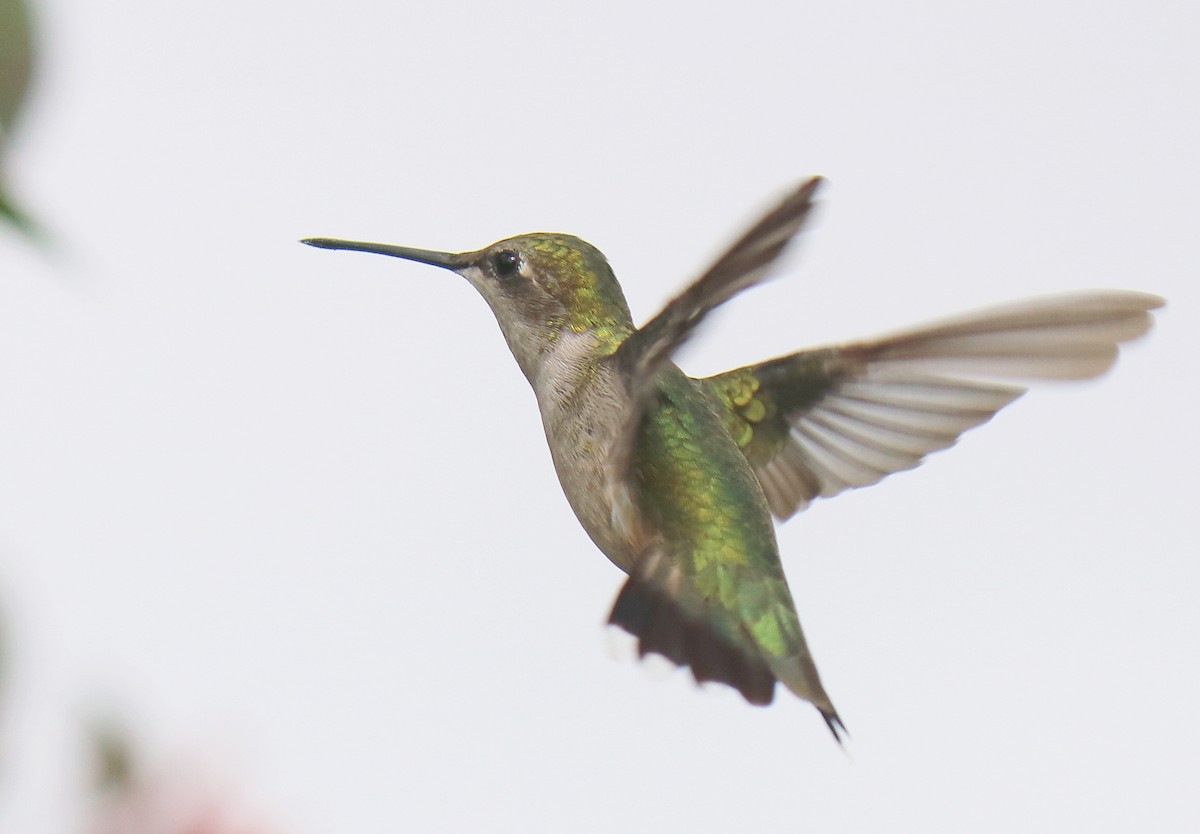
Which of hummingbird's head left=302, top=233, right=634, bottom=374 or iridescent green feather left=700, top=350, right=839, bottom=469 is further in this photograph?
iridescent green feather left=700, top=350, right=839, bottom=469

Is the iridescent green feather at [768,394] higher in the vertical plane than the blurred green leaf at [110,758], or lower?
higher

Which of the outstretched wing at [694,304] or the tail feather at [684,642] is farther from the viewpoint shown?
the tail feather at [684,642]

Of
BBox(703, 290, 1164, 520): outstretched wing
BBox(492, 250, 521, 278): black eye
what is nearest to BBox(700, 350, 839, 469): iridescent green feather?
BBox(703, 290, 1164, 520): outstretched wing

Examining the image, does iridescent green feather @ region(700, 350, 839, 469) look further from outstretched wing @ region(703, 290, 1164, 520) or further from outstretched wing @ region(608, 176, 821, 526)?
outstretched wing @ region(608, 176, 821, 526)

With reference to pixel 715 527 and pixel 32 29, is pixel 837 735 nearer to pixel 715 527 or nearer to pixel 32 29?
pixel 715 527

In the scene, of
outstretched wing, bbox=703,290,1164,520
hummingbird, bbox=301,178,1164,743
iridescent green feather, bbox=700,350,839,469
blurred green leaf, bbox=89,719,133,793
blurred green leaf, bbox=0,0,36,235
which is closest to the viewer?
blurred green leaf, bbox=0,0,36,235

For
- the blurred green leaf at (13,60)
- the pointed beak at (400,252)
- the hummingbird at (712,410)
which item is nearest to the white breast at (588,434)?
the hummingbird at (712,410)

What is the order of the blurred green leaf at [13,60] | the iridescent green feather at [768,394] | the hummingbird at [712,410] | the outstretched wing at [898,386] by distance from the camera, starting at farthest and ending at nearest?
the iridescent green feather at [768,394]
the outstretched wing at [898,386]
the hummingbird at [712,410]
the blurred green leaf at [13,60]

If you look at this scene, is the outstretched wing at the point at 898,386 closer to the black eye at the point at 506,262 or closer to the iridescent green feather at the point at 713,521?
the iridescent green feather at the point at 713,521
